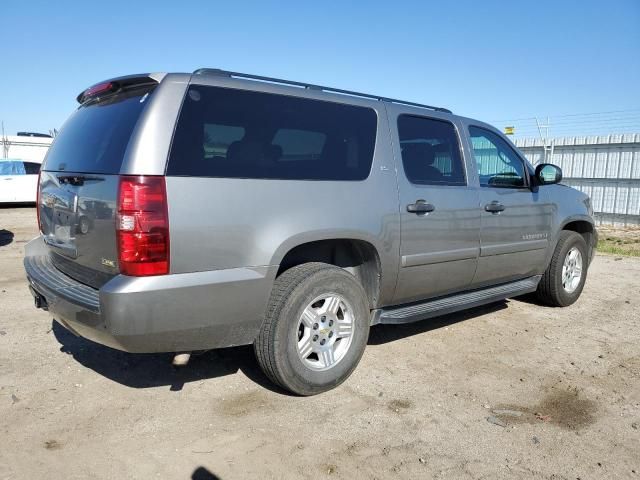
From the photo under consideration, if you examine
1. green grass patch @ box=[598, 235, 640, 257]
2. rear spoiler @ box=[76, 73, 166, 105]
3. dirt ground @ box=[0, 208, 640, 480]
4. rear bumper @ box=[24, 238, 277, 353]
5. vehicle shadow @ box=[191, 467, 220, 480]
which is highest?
rear spoiler @ box=[76, 73, 166, 105]

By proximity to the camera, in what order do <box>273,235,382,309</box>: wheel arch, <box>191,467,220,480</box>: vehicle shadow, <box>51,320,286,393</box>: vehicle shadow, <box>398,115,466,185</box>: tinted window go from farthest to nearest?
<box>398,115,466,185</box>: tinted window, <box>51,320,286,393</box>: vehicle shadow, <box>273,235,382,309</box>: wheel arch, <box>191,467,220,480</box>: vehicle shadow

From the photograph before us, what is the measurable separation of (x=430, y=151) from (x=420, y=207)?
61 centimetres

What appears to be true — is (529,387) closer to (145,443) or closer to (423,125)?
(423,125)

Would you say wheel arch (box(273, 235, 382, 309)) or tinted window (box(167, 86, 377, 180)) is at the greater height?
tinted window (box(167, 86, 377, 180))

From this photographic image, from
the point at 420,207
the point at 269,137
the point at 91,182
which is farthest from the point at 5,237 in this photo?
the point at 420,207

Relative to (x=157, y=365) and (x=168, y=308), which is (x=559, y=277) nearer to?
(x=157, y=365)

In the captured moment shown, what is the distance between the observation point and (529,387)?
3.63 m

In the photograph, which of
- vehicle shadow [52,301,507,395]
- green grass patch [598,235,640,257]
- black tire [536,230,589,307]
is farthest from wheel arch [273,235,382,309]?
green grass patch [598,235,640,257]

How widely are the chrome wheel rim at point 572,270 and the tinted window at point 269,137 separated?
123 inches

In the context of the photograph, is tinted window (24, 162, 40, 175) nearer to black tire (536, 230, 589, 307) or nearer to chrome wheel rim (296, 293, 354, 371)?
black tire (536, 230, 589, 307)

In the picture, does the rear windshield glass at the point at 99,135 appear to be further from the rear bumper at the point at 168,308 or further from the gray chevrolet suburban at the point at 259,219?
the rear bumper at the point at 168,308

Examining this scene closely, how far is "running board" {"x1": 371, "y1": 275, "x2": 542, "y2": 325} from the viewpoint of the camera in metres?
3.82

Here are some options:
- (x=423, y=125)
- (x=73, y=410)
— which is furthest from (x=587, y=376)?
(x=73, y=410)

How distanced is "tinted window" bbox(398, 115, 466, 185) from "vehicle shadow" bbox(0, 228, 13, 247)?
27.5 feet
